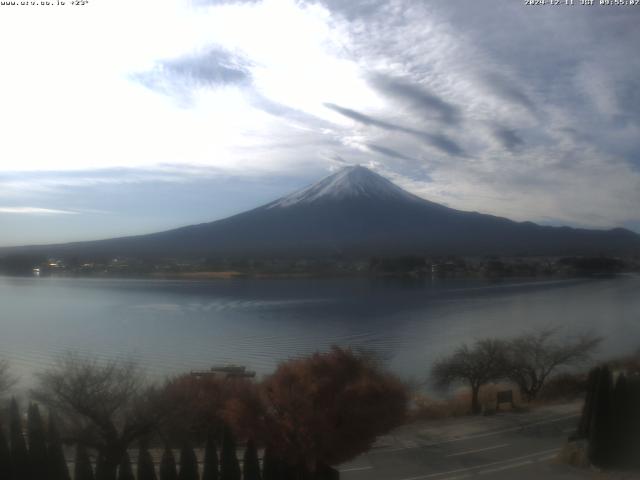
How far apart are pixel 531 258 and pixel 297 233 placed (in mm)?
7428

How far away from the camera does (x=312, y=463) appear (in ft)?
12.8

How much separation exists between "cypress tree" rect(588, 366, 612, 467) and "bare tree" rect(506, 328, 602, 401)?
9.02 feet

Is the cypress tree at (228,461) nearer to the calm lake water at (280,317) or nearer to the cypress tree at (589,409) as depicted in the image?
the cypress tree at (589,409)

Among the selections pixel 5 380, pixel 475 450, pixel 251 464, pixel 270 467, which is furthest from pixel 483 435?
pixel 5 380

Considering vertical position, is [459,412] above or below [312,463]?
below

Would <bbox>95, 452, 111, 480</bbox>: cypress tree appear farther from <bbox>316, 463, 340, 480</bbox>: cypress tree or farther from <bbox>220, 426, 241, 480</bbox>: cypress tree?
<bbox>316, 463, 340, 480</bbox>: cypress tree

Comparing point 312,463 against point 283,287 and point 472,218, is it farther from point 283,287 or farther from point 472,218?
point 472,218

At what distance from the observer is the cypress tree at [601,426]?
4352 millimetres

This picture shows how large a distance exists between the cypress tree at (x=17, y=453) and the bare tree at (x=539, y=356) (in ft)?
17.9

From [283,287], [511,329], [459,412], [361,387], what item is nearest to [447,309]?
[511,329]

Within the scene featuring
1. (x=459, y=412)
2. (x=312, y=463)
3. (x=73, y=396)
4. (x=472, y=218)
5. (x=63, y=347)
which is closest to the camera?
(x=312, y=463)

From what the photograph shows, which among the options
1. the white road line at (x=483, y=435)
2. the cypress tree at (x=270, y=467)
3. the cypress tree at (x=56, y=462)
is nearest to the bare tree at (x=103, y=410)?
the cypress tree at (x=56, y=462)

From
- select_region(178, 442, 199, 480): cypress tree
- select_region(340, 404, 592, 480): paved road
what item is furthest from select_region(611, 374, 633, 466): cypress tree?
select_region(178, 442, 199, 480): cypress tree

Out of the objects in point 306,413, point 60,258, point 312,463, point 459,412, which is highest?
point 60,258
